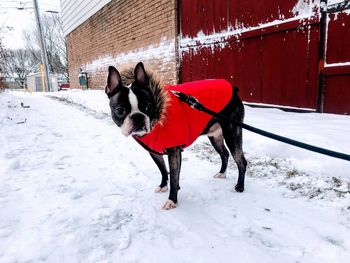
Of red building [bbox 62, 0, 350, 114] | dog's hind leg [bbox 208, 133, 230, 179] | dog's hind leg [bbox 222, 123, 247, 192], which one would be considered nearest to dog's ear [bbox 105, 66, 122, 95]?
red building [bbox 62, 0, 350, 114]

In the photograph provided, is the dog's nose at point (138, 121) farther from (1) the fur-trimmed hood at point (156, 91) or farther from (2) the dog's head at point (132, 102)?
(1) the fur-trimmed hood at point (156, 91)

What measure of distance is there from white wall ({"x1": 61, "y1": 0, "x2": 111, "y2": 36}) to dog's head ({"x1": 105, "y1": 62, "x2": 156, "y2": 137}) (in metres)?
10.6

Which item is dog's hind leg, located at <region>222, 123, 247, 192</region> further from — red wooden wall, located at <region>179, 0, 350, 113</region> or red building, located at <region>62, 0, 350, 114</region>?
red wooden wall, located at <region>179, 0, 350, 113</region>

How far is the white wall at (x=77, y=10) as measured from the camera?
42.7 ft

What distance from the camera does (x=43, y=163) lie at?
12.2 ft

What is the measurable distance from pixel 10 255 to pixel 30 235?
0.75ft

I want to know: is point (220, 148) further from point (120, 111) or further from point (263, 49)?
point (263, 49)

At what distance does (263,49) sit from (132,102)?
153 inches

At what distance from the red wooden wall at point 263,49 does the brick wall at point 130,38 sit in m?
0.67

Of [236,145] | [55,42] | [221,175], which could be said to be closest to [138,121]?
[236,145]

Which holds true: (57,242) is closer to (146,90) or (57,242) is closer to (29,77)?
(146,90)

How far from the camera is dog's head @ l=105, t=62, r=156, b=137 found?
85.3 inches

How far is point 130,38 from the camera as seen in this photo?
971 cm

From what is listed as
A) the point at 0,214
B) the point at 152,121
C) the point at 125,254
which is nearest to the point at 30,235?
the point at 0,214
